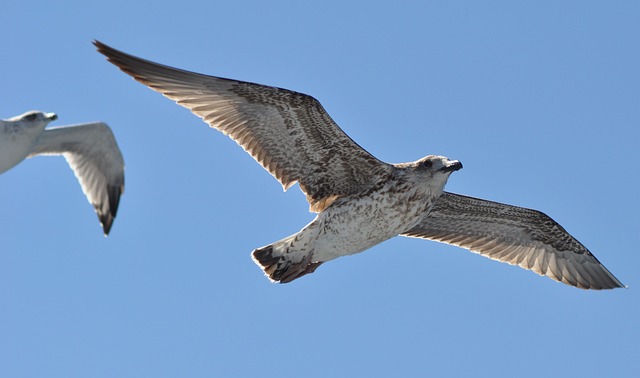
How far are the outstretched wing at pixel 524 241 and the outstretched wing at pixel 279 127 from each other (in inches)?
82.1

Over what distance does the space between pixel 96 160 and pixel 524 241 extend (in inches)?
263

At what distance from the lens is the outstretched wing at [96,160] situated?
53.3ft

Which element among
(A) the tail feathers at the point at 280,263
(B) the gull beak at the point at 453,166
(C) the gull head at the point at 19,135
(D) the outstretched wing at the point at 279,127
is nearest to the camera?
(D) the outstretched wing at the point at 279,127

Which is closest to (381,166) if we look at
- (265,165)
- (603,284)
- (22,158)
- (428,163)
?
(428,163)

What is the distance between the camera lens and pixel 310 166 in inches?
498

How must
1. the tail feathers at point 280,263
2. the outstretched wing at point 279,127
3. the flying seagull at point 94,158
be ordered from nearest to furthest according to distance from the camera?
the outstretched wing at point 279,127
the tail feathers at point 280,263
the flying seagull at point 94,158

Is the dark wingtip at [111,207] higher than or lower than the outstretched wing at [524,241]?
lower

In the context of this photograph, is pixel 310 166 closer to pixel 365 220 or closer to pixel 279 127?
pixel 279 127

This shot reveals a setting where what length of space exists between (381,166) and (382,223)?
70 cm

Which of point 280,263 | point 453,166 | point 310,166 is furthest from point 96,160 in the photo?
→ point 453,166

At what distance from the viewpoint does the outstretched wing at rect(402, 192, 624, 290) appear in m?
14.4

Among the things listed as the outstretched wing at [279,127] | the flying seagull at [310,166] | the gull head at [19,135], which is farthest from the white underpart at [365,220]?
the gull head at [19,135]

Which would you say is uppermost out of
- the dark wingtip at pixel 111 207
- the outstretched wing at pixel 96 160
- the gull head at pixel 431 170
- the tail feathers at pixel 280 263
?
the gull head at pixel 431 170

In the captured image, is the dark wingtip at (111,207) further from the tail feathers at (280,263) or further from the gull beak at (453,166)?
the gull beak at (453,166)
